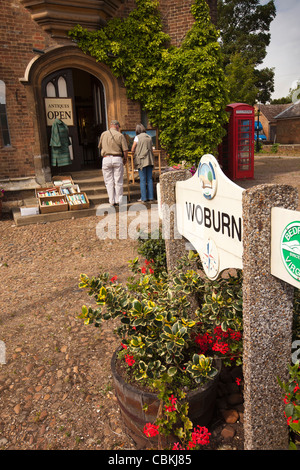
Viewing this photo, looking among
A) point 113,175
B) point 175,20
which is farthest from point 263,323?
point 175,20

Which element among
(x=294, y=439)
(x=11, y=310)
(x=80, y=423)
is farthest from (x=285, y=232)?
(x=11, y=310)

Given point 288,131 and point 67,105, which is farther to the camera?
point 288,131

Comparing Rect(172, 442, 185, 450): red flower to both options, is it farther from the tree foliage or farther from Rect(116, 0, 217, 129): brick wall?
the tree foliage

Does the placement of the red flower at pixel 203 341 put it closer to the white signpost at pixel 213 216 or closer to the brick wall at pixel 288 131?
the white signpost at pixel 213 216

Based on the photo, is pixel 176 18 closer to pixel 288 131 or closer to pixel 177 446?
pixel 177 446

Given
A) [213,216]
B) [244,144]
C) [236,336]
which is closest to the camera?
[213,216]

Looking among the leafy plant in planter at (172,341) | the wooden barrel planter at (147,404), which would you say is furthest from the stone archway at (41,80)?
the wooden barrel planter at (147,404)

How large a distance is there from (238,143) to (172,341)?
10.9 metres

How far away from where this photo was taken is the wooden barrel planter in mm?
1963

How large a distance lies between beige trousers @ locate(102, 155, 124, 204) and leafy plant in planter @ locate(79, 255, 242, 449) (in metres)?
5.94

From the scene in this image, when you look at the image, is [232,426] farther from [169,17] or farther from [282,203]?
[169,17]

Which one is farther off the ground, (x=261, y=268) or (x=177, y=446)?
(x=261, y=268)

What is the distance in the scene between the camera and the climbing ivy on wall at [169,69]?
895cm

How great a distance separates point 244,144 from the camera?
39.0ft
